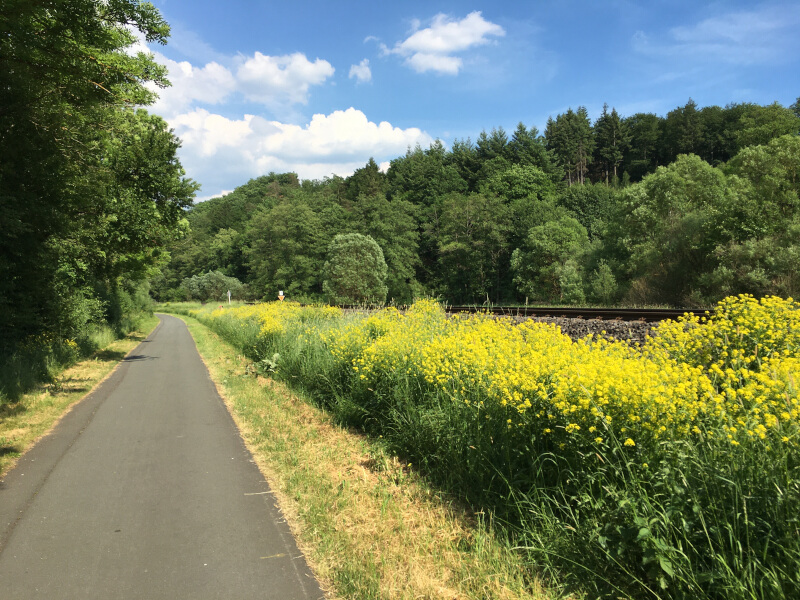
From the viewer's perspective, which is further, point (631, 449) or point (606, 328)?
point (606, 328)

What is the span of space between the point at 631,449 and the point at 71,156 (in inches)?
489

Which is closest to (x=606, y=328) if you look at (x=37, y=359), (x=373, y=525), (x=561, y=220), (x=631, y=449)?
(x=631, y=449)

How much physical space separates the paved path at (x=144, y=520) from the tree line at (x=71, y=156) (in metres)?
5.63

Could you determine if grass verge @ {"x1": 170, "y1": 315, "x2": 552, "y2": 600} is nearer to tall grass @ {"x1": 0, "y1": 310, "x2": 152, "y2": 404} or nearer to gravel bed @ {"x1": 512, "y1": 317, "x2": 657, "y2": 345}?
gravel bed @ {"x1": 512, "y1": 317, "x2": 657, "y2": 345}

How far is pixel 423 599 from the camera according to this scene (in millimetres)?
3221

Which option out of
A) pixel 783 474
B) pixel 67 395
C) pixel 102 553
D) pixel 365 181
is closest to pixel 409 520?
pixel 102 553

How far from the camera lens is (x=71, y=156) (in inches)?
420

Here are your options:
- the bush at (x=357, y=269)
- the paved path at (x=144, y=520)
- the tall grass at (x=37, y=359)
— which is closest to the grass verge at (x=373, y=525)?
the paved path at (x=144, y=520)

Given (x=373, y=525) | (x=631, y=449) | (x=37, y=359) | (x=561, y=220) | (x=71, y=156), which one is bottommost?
(x=373, y=525)

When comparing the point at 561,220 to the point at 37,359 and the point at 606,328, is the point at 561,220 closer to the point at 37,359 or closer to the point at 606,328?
the point at 606,328

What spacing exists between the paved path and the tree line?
563 centimetres

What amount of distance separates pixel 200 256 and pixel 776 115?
107 m

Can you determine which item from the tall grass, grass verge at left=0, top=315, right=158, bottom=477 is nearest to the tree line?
the tall grass

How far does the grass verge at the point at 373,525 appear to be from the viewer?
11.0ft
